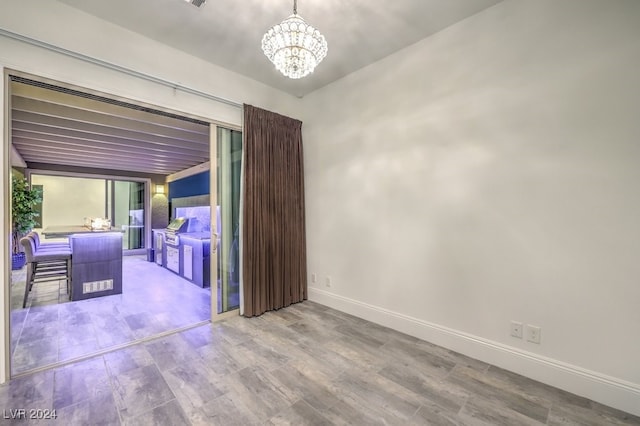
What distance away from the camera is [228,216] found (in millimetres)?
3178

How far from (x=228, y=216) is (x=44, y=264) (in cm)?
305

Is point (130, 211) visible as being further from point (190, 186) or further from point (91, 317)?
point (91, 317)

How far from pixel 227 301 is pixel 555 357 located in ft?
10.0

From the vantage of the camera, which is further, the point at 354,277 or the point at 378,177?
the point at 354,277

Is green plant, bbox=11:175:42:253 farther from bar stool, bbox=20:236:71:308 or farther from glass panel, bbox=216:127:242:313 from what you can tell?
glass panel, bbox=216:127:242:313

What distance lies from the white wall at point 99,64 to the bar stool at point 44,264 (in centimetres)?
233

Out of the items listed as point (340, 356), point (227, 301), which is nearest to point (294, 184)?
point (227, 301)

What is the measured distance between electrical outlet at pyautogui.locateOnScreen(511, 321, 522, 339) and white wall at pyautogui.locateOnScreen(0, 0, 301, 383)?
3.38 metres

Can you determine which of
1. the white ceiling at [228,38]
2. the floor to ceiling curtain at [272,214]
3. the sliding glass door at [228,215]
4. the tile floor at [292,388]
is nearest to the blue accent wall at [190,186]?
the white ceiling at [228,38]

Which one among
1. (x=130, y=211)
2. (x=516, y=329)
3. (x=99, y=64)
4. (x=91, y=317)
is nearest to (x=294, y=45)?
(x=99, y=64)

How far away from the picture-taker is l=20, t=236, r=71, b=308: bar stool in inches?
141

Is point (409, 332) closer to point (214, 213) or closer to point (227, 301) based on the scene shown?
point (227, 301)

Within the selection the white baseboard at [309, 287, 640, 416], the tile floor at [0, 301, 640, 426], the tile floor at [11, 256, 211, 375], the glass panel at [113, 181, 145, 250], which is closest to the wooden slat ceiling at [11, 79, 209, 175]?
the glass panel at [113, 181, 145, 250]

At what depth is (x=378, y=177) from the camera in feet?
9.61
